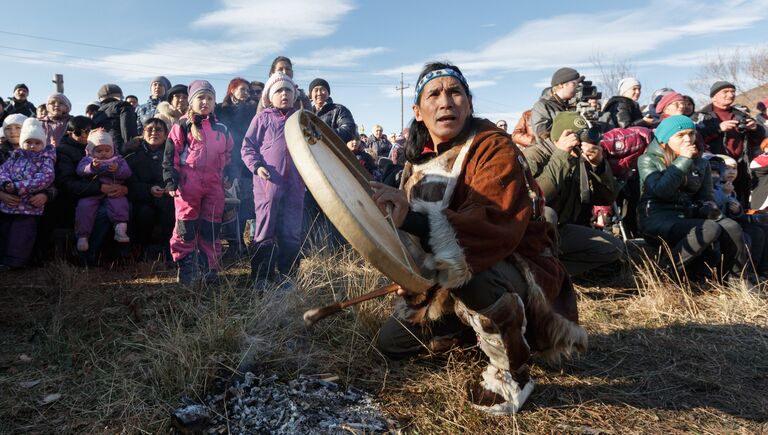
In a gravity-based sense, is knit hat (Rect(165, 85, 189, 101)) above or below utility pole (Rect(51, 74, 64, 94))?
below

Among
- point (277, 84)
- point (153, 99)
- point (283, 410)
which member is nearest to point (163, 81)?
point (153, 99)

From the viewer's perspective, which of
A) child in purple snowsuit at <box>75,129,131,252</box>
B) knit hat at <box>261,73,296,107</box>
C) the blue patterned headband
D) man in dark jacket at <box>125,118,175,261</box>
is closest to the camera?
the blue patterned headband

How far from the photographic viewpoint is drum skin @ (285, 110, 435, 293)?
1.89 metres

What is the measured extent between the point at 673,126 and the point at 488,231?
3452 millimetres

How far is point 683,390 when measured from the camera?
9.08ft

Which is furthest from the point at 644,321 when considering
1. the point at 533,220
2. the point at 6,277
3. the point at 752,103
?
the point at 752,103

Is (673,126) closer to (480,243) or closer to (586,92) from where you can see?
(586,92)

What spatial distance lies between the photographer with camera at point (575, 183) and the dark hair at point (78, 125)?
15.6 ft

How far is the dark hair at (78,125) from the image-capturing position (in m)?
5.81

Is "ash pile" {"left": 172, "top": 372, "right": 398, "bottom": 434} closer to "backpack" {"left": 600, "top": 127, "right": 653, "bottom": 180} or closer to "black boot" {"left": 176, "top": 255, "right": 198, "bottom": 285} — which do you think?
"black boot" {"left": 176, "top": 255, "right": 198, "bottom": 285}

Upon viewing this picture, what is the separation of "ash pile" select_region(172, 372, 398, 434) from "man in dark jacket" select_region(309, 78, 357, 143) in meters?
4.01

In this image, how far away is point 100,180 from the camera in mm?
5609

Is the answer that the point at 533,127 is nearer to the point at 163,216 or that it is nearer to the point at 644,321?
the point at 644,321

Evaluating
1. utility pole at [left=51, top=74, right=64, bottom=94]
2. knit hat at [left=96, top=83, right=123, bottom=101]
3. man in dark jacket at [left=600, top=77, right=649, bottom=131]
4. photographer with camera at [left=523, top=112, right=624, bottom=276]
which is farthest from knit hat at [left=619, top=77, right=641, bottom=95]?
utility pole at [left=51, top=74, right=64, bottom=94]
